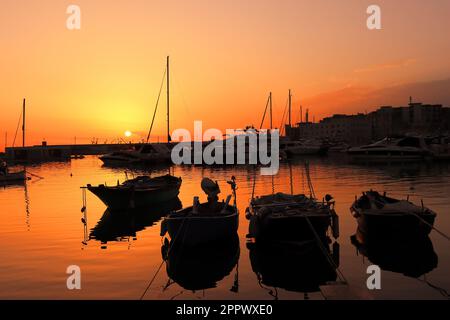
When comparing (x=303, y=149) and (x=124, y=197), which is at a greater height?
(x=303, y=149)

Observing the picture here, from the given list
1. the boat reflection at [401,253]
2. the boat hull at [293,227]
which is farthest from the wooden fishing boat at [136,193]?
the boat reflection at [401,253]

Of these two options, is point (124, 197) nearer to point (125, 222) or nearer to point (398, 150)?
point (125, 222)

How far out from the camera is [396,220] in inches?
671

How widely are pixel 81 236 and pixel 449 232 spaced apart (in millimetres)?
16443

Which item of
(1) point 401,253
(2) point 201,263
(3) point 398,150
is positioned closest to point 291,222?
(2) point 201,263

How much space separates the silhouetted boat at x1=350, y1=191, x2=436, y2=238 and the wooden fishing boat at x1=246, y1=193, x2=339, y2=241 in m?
1.53

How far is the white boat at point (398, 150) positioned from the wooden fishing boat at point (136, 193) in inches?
2081

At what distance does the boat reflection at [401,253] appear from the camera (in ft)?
46.9

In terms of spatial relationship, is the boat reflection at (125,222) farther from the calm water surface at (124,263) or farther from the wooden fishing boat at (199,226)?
the wooden fishing boat at (199,226)

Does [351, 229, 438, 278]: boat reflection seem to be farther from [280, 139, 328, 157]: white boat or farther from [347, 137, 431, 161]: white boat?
[280, 139, 328, 157]: white boat

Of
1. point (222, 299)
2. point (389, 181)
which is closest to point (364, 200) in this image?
point (222, 299)

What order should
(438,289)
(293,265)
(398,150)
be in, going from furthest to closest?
(398,150), (293,265), (438,289)

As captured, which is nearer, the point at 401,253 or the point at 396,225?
the point at 401,253

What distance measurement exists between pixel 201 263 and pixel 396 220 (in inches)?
300
